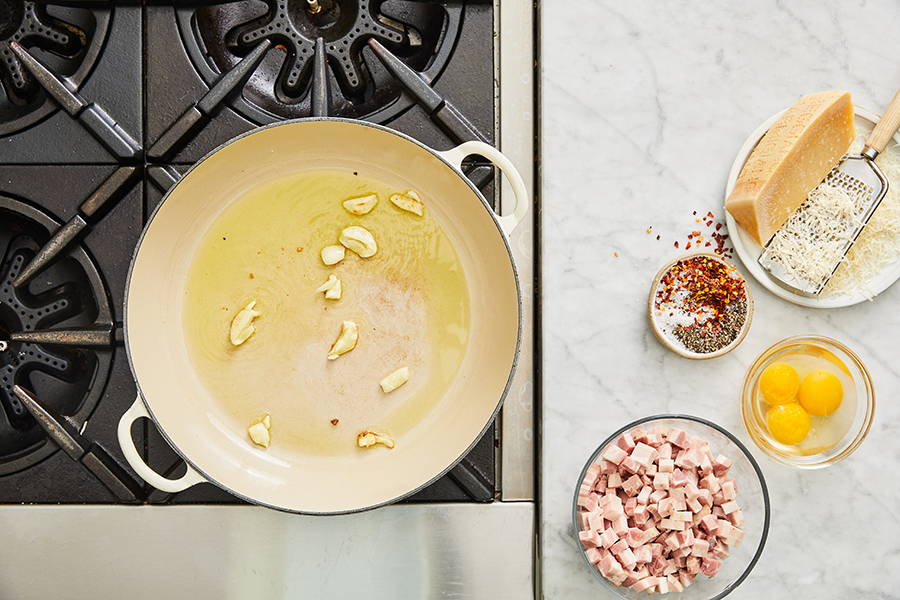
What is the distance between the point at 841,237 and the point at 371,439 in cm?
55

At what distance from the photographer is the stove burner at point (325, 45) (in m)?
0.84

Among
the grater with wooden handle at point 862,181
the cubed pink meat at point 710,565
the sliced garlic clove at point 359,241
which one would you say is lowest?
the cubed pink meat at point 710,565

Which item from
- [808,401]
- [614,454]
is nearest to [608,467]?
[614,454]

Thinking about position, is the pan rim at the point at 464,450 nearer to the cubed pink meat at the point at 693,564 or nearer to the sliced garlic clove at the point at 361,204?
the sliced garlic clove at the point at 361,204

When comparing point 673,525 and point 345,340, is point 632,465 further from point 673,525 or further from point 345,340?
point 345,340

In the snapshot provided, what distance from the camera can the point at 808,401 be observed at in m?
0.84

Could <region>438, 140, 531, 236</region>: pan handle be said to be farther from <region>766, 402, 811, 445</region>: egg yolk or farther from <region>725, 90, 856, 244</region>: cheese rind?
<region>766, 402, 811, 445</region>: egg yolk

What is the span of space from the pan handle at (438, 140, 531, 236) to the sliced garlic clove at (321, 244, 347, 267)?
0.15m

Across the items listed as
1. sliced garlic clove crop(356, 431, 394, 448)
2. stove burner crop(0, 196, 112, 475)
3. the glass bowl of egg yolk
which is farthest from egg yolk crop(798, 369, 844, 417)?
stove burner crop(0, 196, 112, 475)

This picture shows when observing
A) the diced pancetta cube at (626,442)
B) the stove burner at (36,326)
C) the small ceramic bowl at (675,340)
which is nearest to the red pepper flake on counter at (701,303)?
the small ceramic bowl at (675,340)

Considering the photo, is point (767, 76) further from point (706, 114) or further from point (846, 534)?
point (846, 534)

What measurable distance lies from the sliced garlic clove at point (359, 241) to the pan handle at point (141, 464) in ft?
0.88

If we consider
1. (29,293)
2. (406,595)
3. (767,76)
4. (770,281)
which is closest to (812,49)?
(767,76)

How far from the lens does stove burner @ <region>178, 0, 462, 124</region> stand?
0.84 metres
